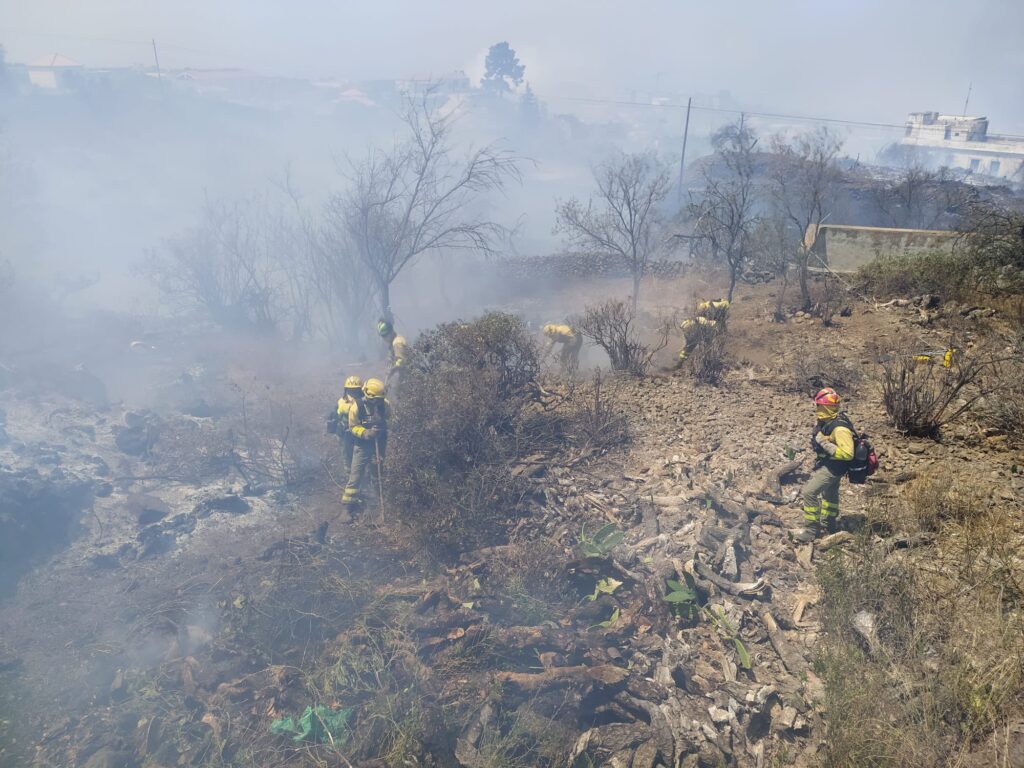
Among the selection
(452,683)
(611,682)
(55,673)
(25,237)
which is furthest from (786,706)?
(25,237)

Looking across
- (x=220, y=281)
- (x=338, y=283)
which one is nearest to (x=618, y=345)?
(x=338, y=283)

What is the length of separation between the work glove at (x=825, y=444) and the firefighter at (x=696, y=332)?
393 centimetres

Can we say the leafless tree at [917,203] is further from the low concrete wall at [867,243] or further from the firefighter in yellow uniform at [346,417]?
the firefighter in yellow uniform at [346,417]

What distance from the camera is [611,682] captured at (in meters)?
4.26

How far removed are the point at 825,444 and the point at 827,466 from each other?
0.20 meters

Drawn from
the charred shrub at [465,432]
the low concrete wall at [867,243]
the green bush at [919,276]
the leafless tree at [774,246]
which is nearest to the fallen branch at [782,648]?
the charred shrub at [465,432]

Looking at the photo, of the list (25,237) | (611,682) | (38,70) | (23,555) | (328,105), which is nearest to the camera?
(611,682)

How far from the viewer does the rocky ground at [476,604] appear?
4105mm

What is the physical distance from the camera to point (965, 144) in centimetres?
5494

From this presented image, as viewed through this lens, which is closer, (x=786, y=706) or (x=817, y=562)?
(x=786, y=706)

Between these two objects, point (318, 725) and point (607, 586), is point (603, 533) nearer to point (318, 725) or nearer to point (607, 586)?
point (607, 586)

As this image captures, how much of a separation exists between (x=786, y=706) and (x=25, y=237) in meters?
25.4

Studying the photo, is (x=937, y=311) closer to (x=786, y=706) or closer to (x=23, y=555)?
(x=786, y=706)

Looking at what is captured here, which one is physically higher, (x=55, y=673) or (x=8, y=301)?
(x=8, y=301)
